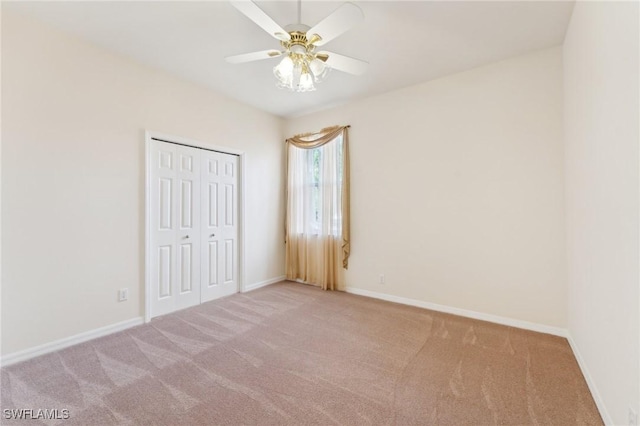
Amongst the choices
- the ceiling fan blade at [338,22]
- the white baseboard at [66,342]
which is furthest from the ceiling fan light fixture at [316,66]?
the white baseboard at [66,342]

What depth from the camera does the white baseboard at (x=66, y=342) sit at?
86.9 inches

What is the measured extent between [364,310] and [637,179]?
8.96 ft

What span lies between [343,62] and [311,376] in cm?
250

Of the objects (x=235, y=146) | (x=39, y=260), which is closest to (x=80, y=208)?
(x=39, y=260)

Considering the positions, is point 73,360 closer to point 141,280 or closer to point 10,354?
point 10,354

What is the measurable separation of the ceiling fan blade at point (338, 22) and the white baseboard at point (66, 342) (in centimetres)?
331

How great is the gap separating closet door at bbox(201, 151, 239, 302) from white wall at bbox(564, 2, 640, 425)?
3902 mm

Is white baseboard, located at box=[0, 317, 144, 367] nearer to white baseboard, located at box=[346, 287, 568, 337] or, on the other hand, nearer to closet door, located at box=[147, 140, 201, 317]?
closet door, located at box=[147, 140, 201, 317]

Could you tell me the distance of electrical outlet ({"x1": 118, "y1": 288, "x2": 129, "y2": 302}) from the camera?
2852 mm

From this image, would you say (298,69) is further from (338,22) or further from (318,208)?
(318,208)

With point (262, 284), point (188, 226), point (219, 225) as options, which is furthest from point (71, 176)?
point (262, 284)

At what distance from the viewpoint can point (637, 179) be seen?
1.21 metres
